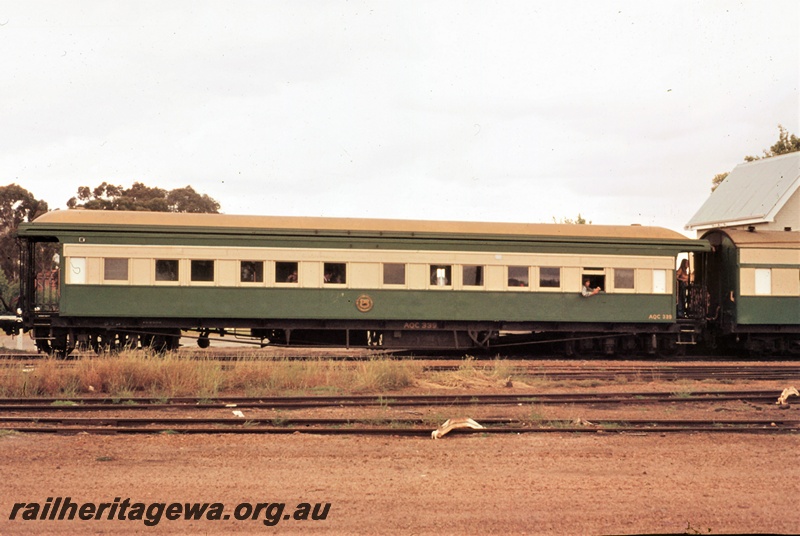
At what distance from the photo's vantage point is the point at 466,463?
336 inches

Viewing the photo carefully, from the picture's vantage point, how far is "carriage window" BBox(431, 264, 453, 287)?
776 inches

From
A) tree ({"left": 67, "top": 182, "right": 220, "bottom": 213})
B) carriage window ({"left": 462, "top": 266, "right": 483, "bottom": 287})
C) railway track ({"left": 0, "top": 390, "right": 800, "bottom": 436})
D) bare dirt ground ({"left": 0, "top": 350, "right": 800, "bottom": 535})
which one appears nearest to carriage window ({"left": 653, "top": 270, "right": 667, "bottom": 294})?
carriage window ({"left": 462, "top": 266, "right": 483, "bottom": 287})

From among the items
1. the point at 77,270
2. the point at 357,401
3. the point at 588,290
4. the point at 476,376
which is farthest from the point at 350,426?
the point at 588,290

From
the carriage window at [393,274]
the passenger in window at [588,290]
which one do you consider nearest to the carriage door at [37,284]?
the carriage window at [393,274]

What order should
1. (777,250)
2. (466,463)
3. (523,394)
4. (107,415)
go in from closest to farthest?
1. (466,463)
2. (107,415)
3. (523,394)
4. (777,250)

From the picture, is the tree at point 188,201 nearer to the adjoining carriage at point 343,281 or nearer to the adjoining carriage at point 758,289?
the adjoining carriage at point 343,281

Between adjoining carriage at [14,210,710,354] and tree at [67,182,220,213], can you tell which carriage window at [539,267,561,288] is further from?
tree at [67,182,220,213]

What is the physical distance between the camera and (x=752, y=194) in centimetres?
3256

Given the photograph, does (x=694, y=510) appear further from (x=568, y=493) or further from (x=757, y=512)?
(x=568, y=493)

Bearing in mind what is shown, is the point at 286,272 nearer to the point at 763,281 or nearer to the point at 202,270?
the point at 202,270

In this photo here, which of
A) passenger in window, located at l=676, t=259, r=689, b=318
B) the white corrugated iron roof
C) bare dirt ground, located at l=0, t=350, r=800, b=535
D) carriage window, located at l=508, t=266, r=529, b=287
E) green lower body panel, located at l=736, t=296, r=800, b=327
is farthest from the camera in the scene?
the white corrugated iron roof

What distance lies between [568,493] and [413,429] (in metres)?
3.32

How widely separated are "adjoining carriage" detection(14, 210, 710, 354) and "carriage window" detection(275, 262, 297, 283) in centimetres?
3

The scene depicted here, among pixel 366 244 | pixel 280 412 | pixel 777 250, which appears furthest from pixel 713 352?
pixel 280 412
